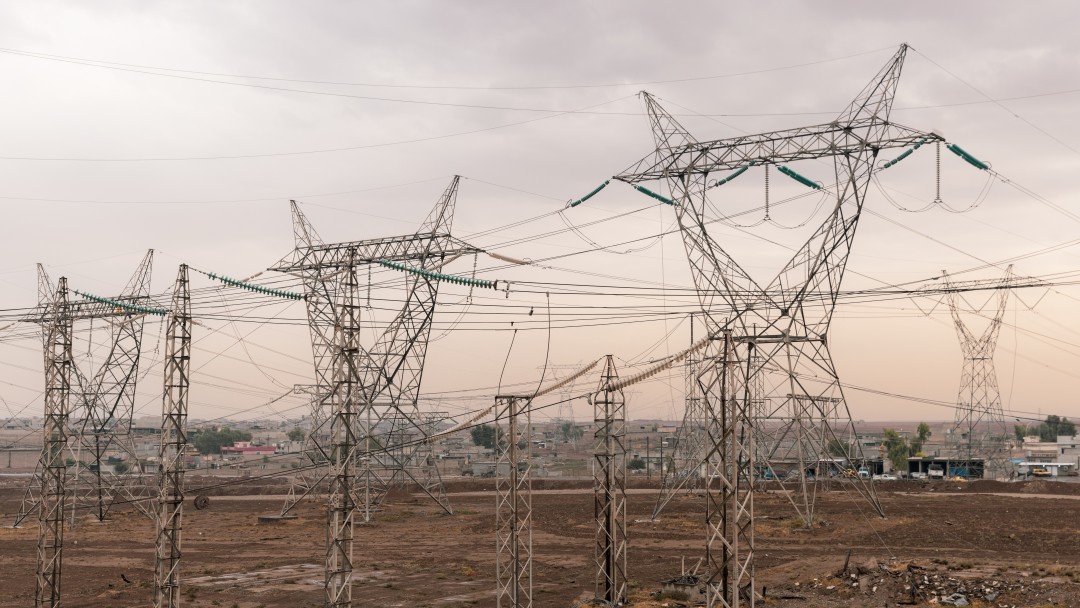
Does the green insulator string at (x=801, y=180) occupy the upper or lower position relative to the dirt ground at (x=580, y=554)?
upper

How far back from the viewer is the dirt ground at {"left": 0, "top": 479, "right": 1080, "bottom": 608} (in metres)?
35.2

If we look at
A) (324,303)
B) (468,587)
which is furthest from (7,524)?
(468,587)

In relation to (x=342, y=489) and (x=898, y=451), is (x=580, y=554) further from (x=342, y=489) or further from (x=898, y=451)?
(x=898, y=451)

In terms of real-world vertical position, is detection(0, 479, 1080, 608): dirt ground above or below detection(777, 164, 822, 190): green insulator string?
below

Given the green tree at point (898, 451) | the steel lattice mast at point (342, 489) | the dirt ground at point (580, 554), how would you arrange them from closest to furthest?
1. the steel lattice mast at point (342, 489)
2. the dirt ground at point (580, 554)
3. the green tree at point (898, 451)

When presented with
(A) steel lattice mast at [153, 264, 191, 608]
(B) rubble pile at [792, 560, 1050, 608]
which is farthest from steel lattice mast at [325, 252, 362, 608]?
(B) rubble pile at [792, 560, 1050, 608]

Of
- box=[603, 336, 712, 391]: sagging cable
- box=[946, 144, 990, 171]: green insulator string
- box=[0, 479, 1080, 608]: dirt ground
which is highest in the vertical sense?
box=[946, 144, 990, 171]: green insulator string

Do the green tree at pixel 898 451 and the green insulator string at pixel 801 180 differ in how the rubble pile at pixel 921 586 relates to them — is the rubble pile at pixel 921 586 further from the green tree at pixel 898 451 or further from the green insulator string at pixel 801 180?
the green tree at pixel 898 451

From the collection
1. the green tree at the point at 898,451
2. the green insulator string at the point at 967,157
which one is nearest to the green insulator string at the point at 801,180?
the green insulator string at the point at 967,157

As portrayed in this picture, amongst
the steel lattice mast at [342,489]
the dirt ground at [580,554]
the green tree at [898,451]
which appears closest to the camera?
the steel lattice mast at [342,489]

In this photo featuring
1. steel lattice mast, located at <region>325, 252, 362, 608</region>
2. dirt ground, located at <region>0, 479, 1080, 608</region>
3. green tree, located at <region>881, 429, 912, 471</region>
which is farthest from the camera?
green tree, located at <region>881, 429, 912, 471</region>

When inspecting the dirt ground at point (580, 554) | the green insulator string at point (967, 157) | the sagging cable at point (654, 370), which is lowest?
the dirt ground at point (580, 554)

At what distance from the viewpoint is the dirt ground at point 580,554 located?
35.2 m

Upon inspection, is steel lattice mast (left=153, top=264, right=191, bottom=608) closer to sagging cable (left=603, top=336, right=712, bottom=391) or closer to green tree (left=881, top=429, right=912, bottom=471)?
sagging cable (left=603, top=336, right=712, bottom=391)
